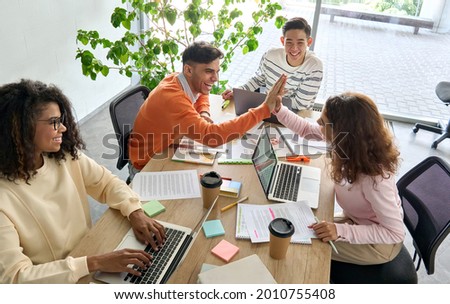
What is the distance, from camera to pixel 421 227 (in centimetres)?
158

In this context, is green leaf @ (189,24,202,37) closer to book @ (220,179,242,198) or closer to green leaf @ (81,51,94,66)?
green leaf @ (81,51,94,66)

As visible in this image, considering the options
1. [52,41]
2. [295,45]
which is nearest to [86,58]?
[52,41]

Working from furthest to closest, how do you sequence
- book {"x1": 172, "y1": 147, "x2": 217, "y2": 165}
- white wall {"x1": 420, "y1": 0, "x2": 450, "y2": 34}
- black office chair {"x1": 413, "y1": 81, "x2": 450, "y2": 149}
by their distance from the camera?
white wall {"x1": 420, "y1": 0, "x2": 450, "y2": 34} < black office chair {"x1": 413, "y1": 81, "x2": 450, "y2": 149} < book {"x1": 172, "y1": 147, "x2": 217, "y2": 165}

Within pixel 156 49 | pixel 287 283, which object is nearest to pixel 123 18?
pixel 156 49

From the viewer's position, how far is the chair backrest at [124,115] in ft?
6.66

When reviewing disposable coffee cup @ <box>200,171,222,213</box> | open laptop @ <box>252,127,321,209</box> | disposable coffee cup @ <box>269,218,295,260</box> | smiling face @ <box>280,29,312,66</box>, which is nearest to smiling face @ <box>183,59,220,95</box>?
open laptop @ <box>252,127,321,209</box>

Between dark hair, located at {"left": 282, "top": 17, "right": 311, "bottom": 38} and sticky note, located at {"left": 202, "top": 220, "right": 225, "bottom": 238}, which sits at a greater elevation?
dark hair, located at {"left": 282, "top": 17, "right": 311, "bottom": 38}

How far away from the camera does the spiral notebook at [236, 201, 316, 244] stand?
132 centimetres

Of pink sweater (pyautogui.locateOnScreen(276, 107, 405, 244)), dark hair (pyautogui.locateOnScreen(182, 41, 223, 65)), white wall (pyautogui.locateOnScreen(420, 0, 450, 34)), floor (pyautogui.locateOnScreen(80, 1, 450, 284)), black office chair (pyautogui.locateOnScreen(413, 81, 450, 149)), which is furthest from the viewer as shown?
floor (pyautogui.locateOnScreen(80, 1, 450, 284))

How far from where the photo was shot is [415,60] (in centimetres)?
423

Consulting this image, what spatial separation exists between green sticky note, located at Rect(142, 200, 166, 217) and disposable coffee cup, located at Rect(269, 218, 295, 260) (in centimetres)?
47

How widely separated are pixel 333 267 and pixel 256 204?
0.45 m
